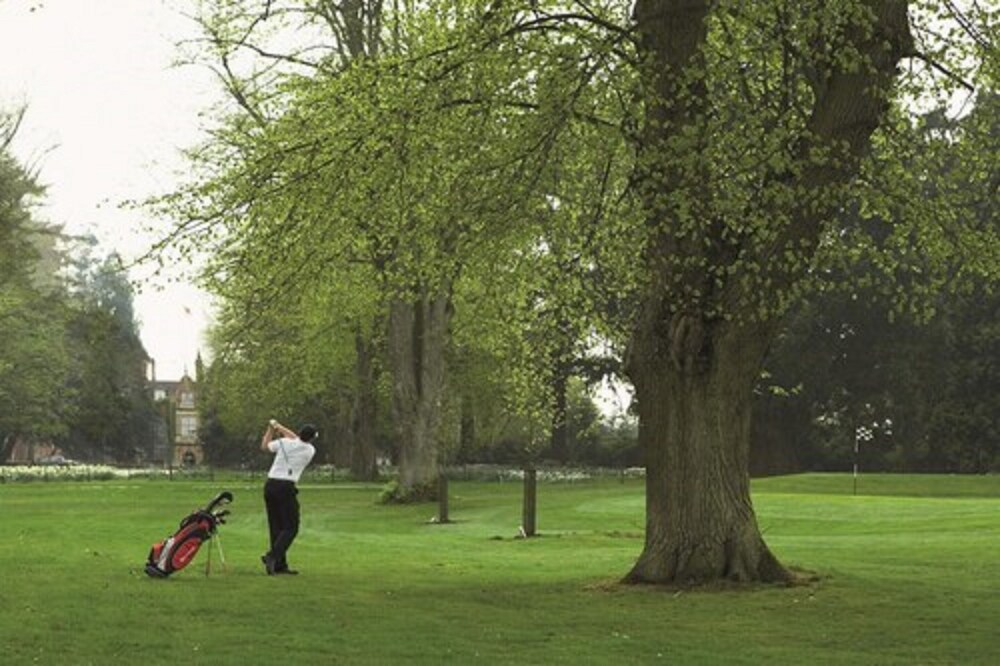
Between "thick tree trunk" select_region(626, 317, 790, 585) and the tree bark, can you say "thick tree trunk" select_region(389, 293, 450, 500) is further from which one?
"thick tree trunk" select_region(626, 317, 790, 585)

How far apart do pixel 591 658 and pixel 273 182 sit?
8998mm

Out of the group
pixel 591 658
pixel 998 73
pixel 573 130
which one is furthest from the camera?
pixel 573 130

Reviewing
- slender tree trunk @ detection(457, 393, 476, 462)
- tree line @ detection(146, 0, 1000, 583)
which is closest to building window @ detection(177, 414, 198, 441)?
slender tree trunk @ detection(457, 393, 476, 462)

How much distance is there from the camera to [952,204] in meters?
20.2

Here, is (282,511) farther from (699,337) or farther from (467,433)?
(467,433)

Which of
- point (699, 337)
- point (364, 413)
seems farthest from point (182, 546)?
point (364, 413)

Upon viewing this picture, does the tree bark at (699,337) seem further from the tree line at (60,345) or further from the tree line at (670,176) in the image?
the tree line at (60,345)

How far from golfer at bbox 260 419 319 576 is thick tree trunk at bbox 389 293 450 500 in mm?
26951

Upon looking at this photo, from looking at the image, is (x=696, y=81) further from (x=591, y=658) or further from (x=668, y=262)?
(x=591, y=658)

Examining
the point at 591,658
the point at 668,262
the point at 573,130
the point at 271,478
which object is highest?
the point at 573,130

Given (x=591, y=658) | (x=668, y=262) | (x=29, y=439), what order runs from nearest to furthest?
(x=591, y=658)
(x=668, y=262)
(x=29, y=439)

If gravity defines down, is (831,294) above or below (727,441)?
above

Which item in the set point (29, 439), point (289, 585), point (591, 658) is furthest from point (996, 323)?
point (29, 439)

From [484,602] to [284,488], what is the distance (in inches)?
158
